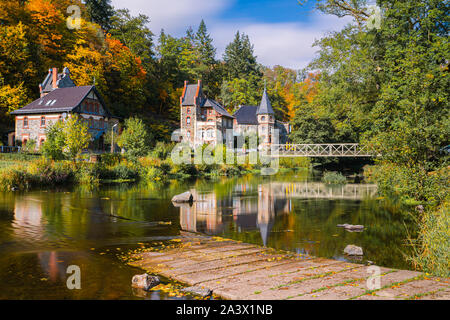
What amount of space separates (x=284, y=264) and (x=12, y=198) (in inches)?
719

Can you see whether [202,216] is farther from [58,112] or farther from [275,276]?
[58,112]

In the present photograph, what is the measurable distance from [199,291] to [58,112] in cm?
4164

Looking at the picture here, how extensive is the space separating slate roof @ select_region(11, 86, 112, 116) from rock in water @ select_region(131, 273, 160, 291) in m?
39.1

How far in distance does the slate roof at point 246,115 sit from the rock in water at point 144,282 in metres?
65.9

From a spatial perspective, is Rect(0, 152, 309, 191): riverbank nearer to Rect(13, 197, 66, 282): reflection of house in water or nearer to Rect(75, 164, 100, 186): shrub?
Rect(75, 164, 100, 186): shrub

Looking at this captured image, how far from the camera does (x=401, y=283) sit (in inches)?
255

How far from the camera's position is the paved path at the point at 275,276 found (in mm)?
6000

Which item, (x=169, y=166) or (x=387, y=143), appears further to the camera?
(x=169, y=166)

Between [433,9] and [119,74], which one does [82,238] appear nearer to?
[433,9]

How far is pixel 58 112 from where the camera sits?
42031 mm

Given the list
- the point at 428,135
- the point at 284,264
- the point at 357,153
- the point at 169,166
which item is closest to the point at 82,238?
→ the point at 284,264

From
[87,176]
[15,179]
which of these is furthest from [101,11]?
[15,179]

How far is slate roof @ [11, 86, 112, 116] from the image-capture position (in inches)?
1651

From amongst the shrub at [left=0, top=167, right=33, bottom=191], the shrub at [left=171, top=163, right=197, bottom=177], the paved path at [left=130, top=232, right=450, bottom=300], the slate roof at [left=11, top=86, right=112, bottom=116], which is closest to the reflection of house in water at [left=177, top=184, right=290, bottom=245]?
the paved path at [left=130, top=232, right=450, bottom=300]
